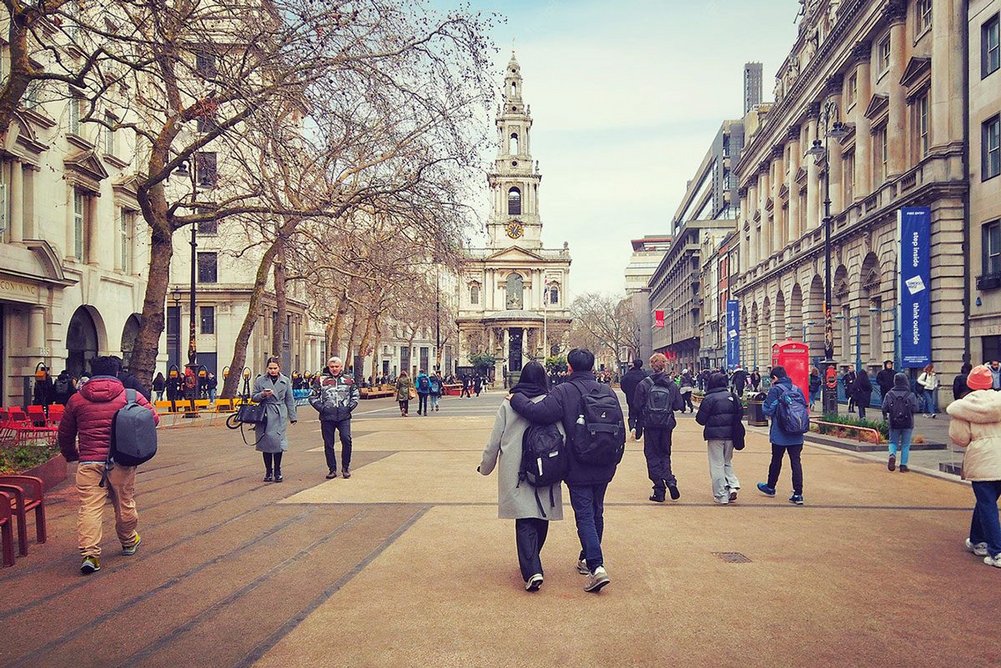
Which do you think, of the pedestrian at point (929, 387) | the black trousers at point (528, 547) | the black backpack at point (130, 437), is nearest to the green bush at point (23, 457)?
the black backpack at point (130, 437)

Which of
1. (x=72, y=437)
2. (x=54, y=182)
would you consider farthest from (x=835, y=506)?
(x=54, y=182)

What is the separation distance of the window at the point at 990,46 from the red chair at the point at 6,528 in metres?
29.2

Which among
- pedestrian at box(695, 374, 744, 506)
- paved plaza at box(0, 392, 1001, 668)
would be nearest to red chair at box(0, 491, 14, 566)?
paved plaza at box(0, 392, 1001, 668)

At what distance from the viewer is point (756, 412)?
27.0m

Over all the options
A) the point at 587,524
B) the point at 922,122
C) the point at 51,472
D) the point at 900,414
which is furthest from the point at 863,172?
the point at 587,524

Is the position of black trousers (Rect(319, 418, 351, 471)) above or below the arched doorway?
below

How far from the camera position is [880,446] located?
1797 cm

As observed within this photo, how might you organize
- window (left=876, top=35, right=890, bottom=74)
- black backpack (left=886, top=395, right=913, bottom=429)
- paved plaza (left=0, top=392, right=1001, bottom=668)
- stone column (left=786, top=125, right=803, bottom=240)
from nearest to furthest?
paved plaza (left=0, top=392, right=1001, bottom=668), black backpack (left=886, top=395, right=913, bottom=429), window (left=876, top=35, right=890, bottom=74), stone column (left=786, top=125, right=803, bottom=240)

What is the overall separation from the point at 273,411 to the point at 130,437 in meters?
5.08

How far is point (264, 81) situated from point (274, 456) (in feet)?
22.2

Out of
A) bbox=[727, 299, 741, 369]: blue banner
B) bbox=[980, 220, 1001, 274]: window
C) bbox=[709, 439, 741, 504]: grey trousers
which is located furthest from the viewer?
bbox=[727, 299, 741, 369]: blue banner

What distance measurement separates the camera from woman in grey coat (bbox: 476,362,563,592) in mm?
6625

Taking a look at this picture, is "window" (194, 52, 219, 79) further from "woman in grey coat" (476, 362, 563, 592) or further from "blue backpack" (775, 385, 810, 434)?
"blue backpack" (775, 385, 810, 434)

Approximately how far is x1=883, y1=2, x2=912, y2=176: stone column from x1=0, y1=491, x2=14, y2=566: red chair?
3337 cm
